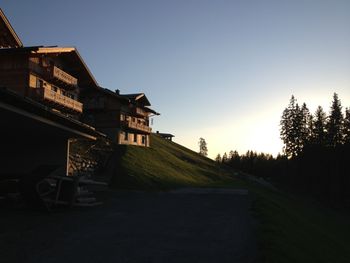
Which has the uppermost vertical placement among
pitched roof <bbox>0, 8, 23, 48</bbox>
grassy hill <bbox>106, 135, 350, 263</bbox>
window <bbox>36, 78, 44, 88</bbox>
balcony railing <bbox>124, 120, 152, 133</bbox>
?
pitched roof <bbox>0, 8, 23, 48</bbox>

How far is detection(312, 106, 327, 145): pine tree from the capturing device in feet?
288

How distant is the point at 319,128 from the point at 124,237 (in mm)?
86170

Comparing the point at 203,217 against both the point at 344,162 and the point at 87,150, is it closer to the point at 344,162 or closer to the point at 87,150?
the point at 87,150

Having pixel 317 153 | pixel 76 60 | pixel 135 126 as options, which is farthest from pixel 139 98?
pixel 317 153

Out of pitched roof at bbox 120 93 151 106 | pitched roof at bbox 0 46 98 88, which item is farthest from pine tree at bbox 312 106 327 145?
pitched roof at bbox 0 46 98 88

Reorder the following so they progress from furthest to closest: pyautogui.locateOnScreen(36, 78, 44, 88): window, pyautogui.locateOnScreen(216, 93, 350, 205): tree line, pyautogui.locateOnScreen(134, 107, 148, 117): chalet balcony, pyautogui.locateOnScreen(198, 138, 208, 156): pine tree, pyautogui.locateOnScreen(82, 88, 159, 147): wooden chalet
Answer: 1. pyautogui.locateOnScreen(198, 138, 208, 156): pine tree
2. pyautogui.locateOnScreen(216, 93, 350, 205): tree line
3. pyautogui.locateOnScreen(134, 107, 148, 117): chalet balcony
4. pyautogui.locateOnScreen(82, 88, 159, 147): wooden chalet
5. pyautogui.locateOnScreen(36, 78, 44, 88): window

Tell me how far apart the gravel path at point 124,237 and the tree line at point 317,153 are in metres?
67.0

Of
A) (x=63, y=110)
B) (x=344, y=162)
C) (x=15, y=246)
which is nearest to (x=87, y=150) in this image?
(x=63, y=110)

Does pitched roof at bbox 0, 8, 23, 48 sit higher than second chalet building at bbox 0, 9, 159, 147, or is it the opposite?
pitched roof at bbox 0, 8, 23, 48

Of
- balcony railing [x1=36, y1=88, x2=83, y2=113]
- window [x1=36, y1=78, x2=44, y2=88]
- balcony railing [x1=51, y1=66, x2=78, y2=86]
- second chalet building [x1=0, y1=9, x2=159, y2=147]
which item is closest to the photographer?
balcony railing [x1=36, y1=88, x2=83, y2=113]

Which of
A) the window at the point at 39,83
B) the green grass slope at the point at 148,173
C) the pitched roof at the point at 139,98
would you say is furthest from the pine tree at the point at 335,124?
the window at the point at 39,83

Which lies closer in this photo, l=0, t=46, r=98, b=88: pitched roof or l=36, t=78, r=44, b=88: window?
l=0, t=46, r=98, b=88: pitched roof

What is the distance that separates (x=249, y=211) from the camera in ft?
65.5

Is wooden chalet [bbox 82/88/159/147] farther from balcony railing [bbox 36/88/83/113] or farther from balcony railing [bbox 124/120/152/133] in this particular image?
balcony railing [bbox 36/88/83/113]
